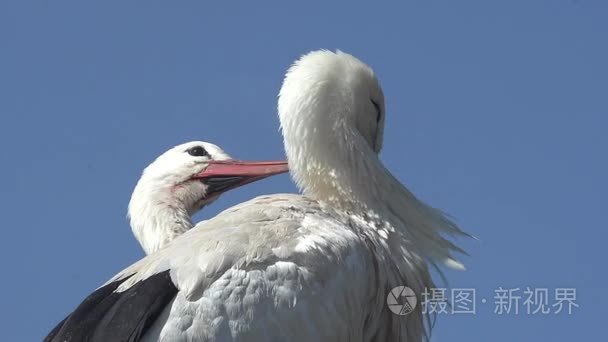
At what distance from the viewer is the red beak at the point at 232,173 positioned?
10.7m

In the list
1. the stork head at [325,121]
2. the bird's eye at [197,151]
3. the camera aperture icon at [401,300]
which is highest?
the stork head at [325,121]

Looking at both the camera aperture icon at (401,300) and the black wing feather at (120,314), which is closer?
the black wing feather at (120,314)

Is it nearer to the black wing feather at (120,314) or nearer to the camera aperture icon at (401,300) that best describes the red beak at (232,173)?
the camera aperture icon at (401,300)

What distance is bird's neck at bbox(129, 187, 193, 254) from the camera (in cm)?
1012

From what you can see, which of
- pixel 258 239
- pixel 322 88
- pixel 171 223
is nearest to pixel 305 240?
pixel 258 239

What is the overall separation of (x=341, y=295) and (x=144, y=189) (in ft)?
10.7

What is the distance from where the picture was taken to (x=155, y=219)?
10242 mm

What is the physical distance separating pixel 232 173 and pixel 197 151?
0.25m

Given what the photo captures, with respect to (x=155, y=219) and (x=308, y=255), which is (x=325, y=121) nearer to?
(x=308, y=255)

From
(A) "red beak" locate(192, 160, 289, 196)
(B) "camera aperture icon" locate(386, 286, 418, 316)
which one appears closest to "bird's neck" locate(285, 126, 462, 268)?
(B) "camera aperture icon" locate(386, 286, 418, 316)

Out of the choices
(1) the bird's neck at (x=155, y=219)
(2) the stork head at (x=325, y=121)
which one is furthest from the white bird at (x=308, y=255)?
(1) the bird's neck at (x=155, y=219)

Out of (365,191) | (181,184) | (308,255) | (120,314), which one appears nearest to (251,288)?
(308,255)

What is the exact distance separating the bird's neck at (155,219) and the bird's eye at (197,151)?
38 cm

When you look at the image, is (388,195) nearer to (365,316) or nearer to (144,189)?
(365,316)
